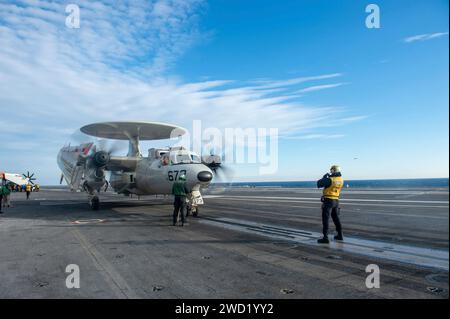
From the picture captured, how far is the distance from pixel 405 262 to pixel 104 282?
678 cm

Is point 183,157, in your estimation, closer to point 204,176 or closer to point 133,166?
point 204,176

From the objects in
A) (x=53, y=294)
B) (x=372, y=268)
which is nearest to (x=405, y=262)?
(x=372, y=268)

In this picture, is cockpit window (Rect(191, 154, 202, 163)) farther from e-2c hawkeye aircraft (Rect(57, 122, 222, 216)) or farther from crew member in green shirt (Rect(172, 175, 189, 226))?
crew member in green shirt (Rect(172, 175, 189, 226))

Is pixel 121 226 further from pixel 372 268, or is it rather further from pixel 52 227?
pixel 372 268

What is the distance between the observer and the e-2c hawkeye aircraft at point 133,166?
17203mm

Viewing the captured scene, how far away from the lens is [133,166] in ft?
74.2

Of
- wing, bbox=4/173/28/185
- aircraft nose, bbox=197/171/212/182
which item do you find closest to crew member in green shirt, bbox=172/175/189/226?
aircraft nose, bbox=197/171/212/182

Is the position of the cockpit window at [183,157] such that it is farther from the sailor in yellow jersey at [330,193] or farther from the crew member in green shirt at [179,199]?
the sailor in yellow jersey at [330,193]

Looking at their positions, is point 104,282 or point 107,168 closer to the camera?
point 104,282

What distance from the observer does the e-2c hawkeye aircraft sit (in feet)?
56.4

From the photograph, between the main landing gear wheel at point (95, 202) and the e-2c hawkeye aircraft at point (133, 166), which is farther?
the main landing gear wheel at point (95, 202)

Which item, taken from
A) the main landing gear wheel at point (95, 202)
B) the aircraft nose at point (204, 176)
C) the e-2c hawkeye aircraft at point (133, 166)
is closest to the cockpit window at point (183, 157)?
the e-2c hawkeye aircraft at point (133, 166)

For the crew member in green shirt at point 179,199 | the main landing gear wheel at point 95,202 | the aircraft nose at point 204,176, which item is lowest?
the main landing gear wheel at point 95,202

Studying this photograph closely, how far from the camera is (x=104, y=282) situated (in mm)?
6074
